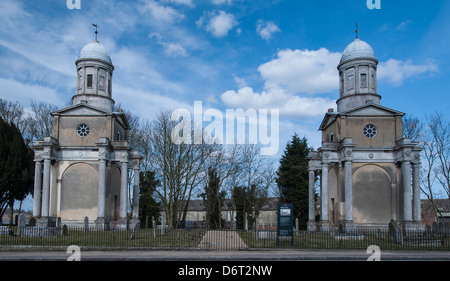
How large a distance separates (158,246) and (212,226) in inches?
1265

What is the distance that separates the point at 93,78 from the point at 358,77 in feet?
84.7

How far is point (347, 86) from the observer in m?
41.8

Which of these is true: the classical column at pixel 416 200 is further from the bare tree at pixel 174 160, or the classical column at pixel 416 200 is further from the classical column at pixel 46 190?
the classical column at pixel 46 190

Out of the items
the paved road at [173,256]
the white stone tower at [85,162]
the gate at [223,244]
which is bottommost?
the gate at [223,244]

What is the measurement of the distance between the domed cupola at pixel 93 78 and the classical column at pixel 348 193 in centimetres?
2319

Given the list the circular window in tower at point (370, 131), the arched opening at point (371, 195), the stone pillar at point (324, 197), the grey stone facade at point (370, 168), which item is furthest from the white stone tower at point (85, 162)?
the circular window in tower at point (370, 131)

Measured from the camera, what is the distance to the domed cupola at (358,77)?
40469mm

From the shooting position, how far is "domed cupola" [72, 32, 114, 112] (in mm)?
41188

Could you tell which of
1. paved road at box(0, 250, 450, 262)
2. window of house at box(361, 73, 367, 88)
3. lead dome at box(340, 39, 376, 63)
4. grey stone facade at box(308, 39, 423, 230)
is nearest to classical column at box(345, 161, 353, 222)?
grey stone facade at box(308, 39, 423, 230)

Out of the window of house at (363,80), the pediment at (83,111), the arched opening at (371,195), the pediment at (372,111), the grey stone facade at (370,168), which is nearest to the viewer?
the grey stone facade at (370,168)

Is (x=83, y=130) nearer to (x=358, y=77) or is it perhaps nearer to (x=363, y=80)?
(x=358, y=77)

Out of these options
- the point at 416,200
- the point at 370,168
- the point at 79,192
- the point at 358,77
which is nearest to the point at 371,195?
the point at 370,168
